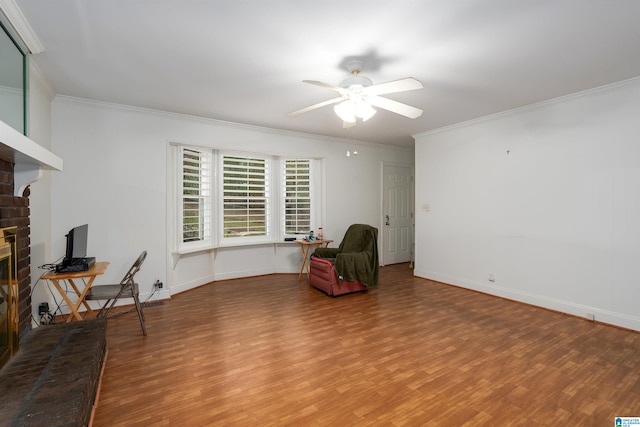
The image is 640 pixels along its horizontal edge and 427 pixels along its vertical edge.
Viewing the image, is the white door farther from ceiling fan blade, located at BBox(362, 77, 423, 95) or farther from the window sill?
ceiling fan blade, located at BBox(362, 77, 423, 95)

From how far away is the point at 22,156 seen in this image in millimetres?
1931

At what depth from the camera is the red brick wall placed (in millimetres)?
2117

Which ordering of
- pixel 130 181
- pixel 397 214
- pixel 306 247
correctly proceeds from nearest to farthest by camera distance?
1. pixel 130 181
2. pixel 306 247
3. pixel 397 214

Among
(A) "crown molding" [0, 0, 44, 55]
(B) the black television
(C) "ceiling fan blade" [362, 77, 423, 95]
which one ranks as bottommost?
(B) the black television

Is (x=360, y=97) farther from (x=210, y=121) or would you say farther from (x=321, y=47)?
(x=210, y=121)

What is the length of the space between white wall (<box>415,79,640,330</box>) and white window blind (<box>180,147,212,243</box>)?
12.6ft

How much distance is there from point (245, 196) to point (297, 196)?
38.5 inches

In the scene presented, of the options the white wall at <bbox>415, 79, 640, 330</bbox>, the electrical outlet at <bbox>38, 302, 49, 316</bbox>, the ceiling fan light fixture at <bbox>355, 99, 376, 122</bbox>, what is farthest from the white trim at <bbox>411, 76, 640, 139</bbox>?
the electrical outlet at <bbox>38, 302, 49, 316</bbox>

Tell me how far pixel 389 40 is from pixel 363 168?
3.78 metres

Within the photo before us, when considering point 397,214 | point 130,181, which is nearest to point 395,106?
point 130,181

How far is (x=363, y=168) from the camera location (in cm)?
606

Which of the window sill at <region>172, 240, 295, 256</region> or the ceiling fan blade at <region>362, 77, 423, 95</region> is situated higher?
the ceiling fan blade at <region>362, 77, 423, 95</region>

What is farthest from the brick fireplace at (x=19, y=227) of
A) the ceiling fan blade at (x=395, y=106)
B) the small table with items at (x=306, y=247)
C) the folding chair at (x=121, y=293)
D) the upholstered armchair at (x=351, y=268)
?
the small table with items at (x=306, y=247)

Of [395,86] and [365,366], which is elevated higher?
[395,86]
